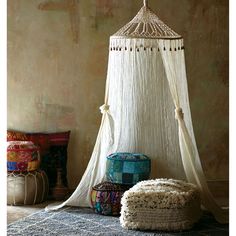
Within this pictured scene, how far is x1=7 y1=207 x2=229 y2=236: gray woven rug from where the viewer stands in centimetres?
426

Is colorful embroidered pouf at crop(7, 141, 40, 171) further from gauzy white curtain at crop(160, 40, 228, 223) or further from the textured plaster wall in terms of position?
gauzy white curtain at crop(160, 40, 228, 223)

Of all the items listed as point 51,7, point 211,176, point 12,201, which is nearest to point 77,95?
point 51,7

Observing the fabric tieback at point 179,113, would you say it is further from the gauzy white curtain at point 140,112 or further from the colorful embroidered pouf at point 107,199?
the colorful embroidered pouf at point 107,199

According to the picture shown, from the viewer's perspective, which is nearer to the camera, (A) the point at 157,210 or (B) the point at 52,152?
(A) the point at 157,210

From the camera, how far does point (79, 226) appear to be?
4.52 meters

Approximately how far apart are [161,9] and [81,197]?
2.36 m

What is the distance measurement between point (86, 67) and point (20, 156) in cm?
133

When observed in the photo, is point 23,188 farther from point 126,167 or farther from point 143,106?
point 143,106

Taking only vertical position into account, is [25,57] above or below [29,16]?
below

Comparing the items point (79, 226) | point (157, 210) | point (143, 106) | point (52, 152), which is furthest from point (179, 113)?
point (52, 152)

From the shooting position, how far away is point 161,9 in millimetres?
5957

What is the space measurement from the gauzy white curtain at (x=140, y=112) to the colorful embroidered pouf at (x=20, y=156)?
0.62 metres

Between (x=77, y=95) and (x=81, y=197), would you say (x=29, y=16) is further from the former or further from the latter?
(x=81, y=197)

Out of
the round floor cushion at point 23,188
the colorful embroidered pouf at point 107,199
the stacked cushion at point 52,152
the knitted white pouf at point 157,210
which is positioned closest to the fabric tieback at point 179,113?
the knitted white pouf at point 157,210
